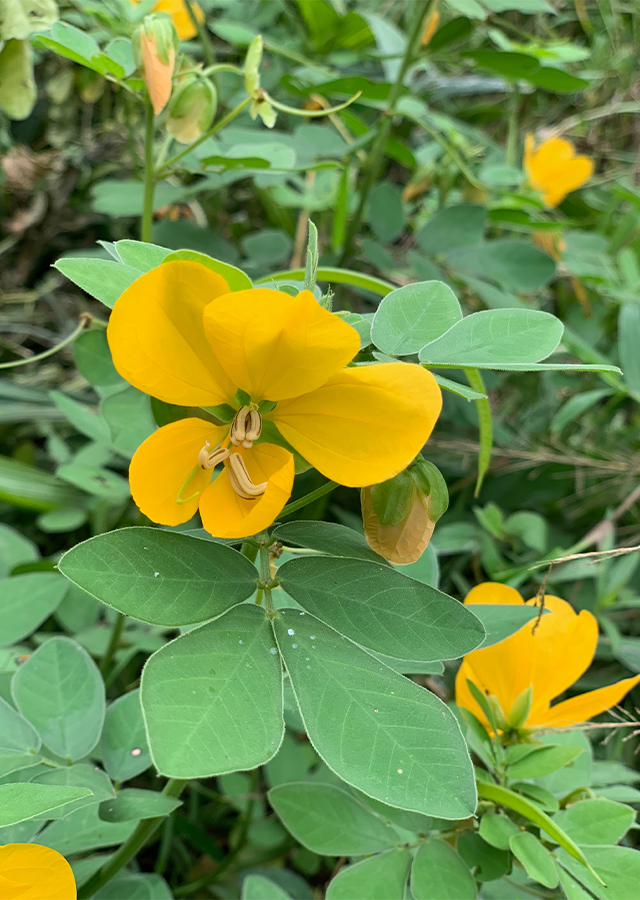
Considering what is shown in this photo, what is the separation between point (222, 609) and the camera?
350mm

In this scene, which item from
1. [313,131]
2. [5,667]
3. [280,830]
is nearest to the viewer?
[5,667]

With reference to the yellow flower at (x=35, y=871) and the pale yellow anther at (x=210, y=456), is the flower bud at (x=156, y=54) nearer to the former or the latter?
the pale yellow anther at (x=210, y=456)

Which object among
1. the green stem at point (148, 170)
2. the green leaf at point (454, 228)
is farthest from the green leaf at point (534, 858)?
the green leaf at point (454, 228)

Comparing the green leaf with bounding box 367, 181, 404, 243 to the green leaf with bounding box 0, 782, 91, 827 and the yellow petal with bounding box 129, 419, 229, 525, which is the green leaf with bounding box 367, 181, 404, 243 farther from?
the green leaf with bounding box 0, 782, 91, 827

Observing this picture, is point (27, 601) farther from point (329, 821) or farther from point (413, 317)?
point (413, 317)

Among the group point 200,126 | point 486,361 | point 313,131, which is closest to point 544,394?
point 313,131

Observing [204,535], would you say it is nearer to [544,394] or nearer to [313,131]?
[313,131]

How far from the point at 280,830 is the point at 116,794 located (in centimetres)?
40

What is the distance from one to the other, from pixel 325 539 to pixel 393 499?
5 cm

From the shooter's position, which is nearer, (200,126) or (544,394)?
(200,126)

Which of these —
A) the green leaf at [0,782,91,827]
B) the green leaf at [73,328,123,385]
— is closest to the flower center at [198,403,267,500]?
the green leaf at [0,782,91,827]

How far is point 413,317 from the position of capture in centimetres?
39

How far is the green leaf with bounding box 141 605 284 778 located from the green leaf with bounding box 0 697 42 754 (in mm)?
211

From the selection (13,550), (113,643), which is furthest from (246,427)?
(13,550)
